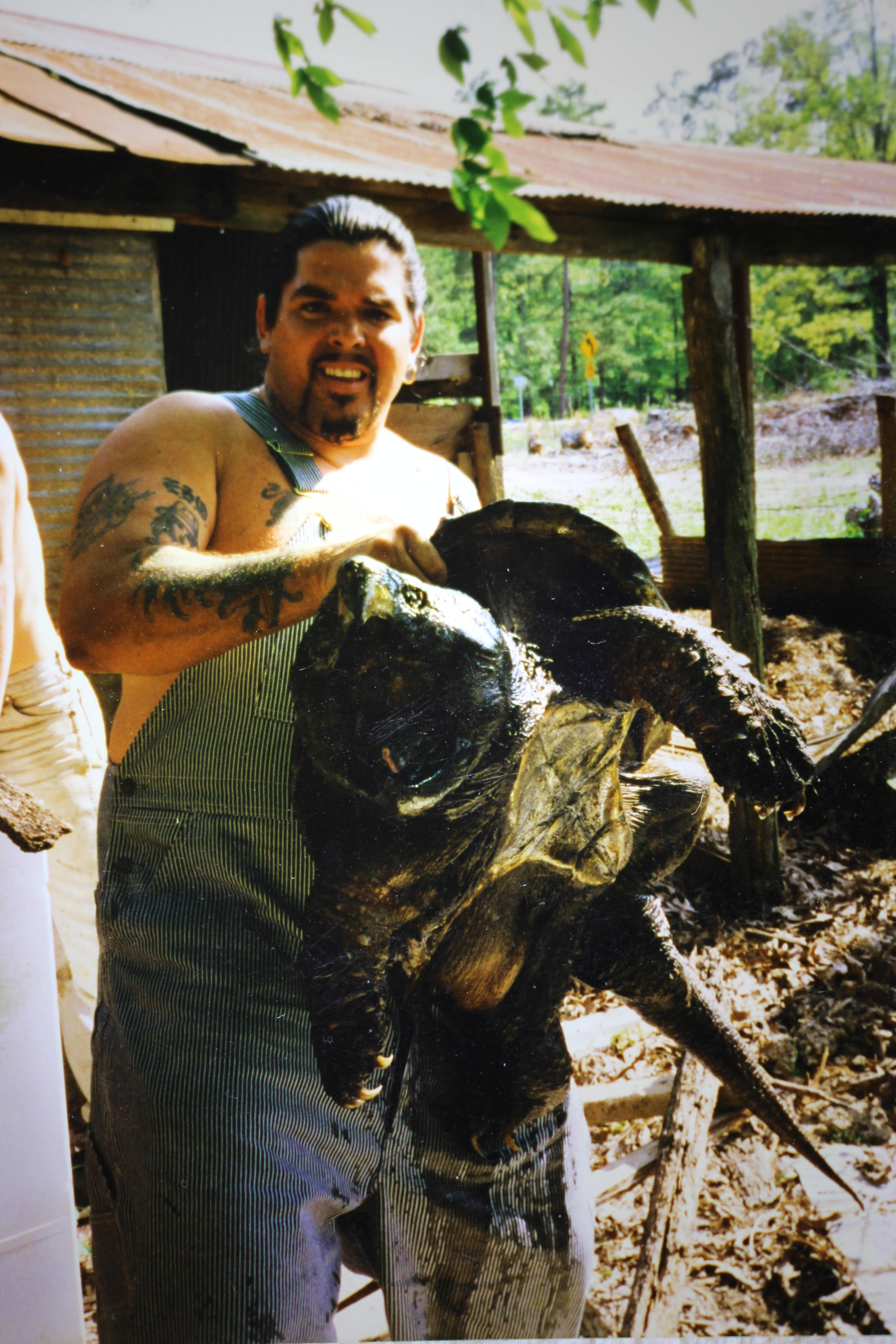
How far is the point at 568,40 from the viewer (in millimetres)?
1045

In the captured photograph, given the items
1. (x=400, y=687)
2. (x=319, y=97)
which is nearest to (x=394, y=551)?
(x=400, y=687)

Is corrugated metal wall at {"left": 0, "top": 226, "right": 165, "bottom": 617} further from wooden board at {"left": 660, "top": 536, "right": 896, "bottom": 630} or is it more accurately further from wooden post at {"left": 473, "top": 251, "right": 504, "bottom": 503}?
wooden board at {"left": 660, "top": 536, "right": 896, "bottom": 630}

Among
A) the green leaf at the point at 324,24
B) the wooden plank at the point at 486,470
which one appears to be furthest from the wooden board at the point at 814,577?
the green leaf at the point at 324,24

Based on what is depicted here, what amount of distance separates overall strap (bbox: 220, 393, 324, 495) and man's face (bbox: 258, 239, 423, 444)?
21 mm

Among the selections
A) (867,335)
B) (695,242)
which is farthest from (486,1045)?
(695,242)

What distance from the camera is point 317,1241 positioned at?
1046 millimetres

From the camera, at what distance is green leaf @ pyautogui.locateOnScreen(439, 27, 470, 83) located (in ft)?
3.31

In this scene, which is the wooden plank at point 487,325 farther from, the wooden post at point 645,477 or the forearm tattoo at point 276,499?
the forearm tattoo at point 276,499

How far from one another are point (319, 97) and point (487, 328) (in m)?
0.34

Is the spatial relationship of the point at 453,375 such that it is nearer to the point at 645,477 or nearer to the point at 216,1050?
the point at 645,477

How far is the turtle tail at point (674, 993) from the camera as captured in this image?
4.02 feet

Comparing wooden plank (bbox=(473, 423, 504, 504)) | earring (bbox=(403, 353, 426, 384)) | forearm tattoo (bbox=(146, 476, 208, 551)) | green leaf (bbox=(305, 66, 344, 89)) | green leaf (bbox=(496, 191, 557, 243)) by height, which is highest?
green leaf (bbox=(305, 66, 344, 89))

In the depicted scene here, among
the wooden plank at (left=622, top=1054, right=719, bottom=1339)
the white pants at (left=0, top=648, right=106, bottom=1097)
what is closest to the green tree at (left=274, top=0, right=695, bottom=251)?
the white pants at (left=0, top=648, right=106, bottom=1097)

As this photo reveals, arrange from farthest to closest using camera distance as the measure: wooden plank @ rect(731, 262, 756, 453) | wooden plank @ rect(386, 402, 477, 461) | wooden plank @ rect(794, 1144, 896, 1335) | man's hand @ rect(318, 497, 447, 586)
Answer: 1. wooden plank @ rect(731, 262, 756, 453)
2. wooden plank @ rect(386, 402, 477, 461)
3. wooden plank @ rect(794, 1144, 896, 1335)
4. man's hand @ rect(318, 497, 447, 586)
